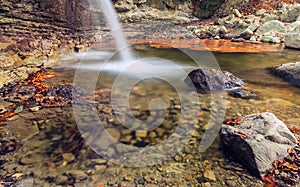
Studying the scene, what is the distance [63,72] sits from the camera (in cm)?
529

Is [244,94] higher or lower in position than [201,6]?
lower

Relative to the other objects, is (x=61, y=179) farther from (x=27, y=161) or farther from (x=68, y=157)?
(x=27, y=161)

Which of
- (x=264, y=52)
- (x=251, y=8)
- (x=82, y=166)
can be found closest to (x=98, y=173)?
(x=82, y=166)

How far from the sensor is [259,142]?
2.39m

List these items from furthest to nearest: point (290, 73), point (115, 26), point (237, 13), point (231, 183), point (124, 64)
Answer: point (237, 13) → point (115, 26) → point (124, 64) → point (290, 73) → point (231, 183)

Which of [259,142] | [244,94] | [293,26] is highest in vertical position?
[293,26]

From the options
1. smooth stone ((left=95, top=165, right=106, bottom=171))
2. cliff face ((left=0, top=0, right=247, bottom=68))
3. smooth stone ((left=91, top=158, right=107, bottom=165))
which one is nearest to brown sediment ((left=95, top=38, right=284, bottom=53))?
cliff face ((left=0, top=0, right=247, bottom=68))

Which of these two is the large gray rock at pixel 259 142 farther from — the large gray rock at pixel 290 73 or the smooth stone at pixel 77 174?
the large gray rock at pixel 290 73

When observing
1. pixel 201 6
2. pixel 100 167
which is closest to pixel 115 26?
pixel 201 6

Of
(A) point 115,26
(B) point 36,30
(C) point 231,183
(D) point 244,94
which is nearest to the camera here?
(C) point 231,183

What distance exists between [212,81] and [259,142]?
7.79ft

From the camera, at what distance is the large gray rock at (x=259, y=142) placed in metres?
2.26

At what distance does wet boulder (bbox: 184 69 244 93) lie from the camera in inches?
179

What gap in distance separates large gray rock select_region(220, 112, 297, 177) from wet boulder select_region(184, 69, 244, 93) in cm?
176
